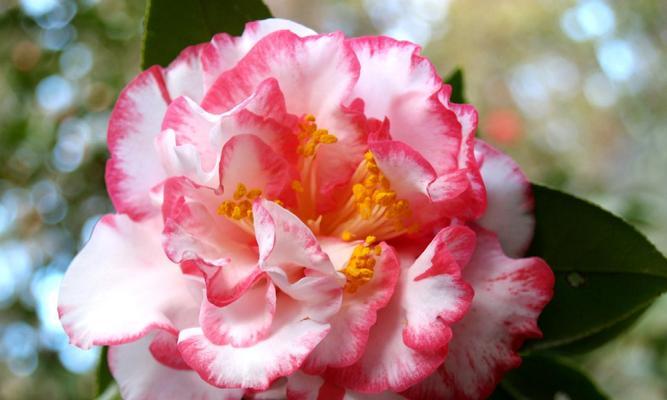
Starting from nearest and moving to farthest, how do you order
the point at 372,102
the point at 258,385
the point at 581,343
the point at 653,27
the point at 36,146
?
the point at 258,385
the point at 372,102
the point at 581,343
the point at 36,146
the point at 653,27

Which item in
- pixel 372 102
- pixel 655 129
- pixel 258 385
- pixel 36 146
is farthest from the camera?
pixel 655 129

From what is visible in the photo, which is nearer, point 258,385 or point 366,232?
point 258,385

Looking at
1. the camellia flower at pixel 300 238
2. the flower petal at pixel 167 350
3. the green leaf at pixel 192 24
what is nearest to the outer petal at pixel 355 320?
the camellia flower at pixel 300 238

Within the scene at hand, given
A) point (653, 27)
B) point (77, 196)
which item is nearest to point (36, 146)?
point (77, 196)

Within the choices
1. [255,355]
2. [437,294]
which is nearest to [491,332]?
[437,294]

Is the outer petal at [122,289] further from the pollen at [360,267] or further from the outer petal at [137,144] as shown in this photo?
the pollen at [360,267]

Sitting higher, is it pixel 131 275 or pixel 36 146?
pixel 131 275

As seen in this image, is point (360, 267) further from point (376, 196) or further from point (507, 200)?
point (507, 200)

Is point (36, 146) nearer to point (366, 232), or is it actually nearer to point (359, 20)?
point (366, 232)
